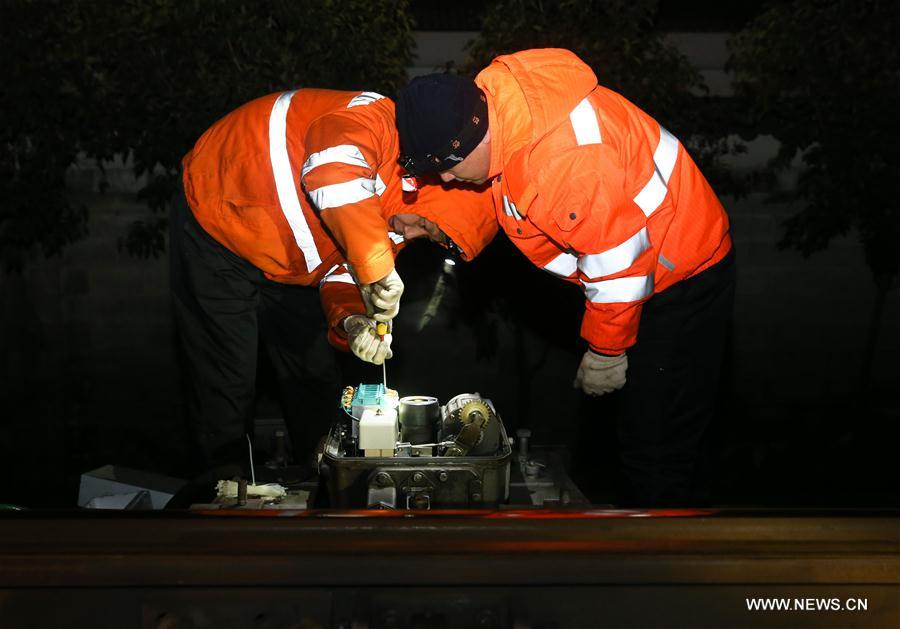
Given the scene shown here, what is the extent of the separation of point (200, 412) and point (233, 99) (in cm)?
282

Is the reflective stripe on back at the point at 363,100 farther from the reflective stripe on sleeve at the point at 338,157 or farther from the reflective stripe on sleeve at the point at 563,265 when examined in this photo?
the reflective stripe on sleeve at the point at 563,265

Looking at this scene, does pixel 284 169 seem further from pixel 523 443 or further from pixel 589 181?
pixel 523 443

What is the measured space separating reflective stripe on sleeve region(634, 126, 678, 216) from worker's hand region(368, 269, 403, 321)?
70 cm

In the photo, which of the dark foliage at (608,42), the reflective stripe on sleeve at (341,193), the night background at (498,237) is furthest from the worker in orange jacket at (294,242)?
the dark foliage at (608,42)

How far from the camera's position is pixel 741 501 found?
12.5 feet

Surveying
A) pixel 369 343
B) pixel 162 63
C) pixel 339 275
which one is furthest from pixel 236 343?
pixel 162 63

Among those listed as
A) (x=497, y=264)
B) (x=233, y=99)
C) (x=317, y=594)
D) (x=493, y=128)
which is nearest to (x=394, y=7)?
(x=233, y=99)

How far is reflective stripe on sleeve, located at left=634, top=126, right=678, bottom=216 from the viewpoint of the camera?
216 centimetres

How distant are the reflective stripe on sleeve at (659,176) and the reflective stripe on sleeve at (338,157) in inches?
29.8

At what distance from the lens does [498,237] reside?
569cm

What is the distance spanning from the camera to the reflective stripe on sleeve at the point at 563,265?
2.33 m

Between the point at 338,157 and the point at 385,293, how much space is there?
0.41m

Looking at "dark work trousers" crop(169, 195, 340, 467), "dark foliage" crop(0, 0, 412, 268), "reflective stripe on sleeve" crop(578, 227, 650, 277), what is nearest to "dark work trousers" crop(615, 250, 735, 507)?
"reflective stripe on sleeve" crop(578, 227, 650, 277)

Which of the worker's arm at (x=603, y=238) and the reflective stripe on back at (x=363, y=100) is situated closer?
the worker's arm at (x=603, y=238)
